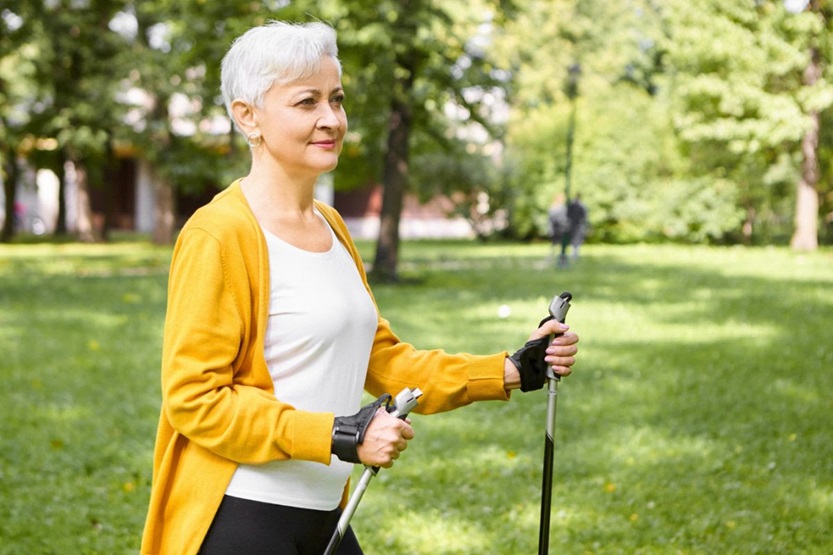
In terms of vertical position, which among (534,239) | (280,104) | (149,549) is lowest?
(534,239)

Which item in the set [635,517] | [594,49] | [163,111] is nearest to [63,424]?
[635,517]

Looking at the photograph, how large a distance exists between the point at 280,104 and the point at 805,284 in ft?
57.0

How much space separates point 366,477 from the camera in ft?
8.18

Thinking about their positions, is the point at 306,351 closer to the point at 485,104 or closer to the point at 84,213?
the point at 485,104

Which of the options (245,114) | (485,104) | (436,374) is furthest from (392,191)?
(245,114)

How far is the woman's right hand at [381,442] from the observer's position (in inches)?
91.3

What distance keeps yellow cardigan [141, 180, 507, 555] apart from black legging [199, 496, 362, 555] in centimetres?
4

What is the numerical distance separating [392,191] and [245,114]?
1731 centimetres

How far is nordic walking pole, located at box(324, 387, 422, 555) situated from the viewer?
93.7 inches

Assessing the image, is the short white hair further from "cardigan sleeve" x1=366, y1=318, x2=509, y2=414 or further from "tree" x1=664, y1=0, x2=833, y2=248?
"tree" x1=664, y1=0, x2=833, y2=248

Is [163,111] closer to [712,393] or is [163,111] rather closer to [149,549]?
[712,393]

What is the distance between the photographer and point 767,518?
5.66 m

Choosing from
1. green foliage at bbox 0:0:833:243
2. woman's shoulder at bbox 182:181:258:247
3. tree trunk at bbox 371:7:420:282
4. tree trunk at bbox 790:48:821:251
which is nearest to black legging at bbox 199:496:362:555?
woman's shoulder at bbox 182:181:258:247

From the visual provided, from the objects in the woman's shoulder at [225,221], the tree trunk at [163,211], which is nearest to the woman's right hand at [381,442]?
the woman's shoulder at [225,221]
